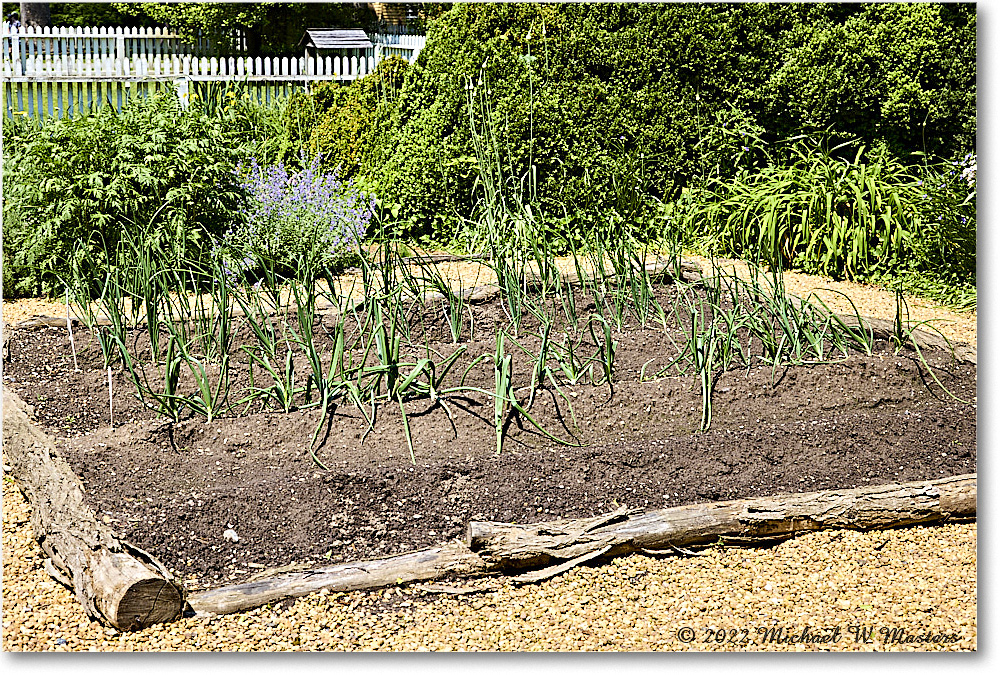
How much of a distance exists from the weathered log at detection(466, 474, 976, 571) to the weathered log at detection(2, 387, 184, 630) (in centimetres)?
82

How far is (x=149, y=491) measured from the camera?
3016 mm

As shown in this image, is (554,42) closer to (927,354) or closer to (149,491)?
(927,354)

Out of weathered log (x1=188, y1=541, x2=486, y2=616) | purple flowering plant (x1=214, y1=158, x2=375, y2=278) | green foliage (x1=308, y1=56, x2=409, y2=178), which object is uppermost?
green foliage (x1=308, y1=56, x2=409, y2=178)

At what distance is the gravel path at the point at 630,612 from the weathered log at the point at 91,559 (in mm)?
49

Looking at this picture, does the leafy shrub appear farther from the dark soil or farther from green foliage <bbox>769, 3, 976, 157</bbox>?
the dark soil

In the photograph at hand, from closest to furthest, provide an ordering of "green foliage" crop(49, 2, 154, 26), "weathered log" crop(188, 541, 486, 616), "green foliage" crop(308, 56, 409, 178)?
"weathered log" crop(188, 541, 486, 616)
"green foliage" crop(308, 56, 409, 178)
"green foliage" crop(49, 2, 154, 26)

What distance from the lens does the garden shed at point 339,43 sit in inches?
652

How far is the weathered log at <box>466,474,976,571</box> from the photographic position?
2.75m

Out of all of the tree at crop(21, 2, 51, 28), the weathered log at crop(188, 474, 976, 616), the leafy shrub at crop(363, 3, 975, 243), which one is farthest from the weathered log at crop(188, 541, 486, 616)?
the tree at crop(21, 2, 51, 28)

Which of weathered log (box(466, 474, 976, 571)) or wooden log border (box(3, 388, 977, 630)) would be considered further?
weathered log (box(466, 474, 976, 571))

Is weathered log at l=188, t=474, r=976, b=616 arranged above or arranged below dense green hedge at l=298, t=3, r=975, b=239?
below

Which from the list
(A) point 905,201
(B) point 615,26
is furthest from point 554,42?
(A) point 905,201

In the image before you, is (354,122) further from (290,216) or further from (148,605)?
(148,605)

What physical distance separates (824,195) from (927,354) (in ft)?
7.96
